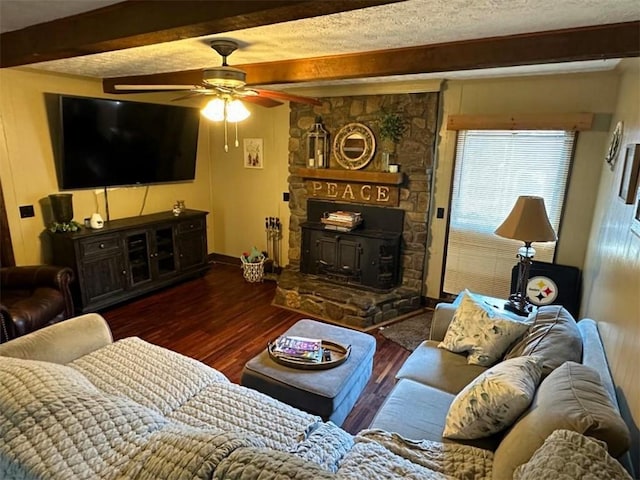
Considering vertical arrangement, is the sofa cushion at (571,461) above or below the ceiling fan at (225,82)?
below

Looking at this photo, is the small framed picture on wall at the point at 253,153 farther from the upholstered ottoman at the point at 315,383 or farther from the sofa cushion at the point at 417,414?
the sofa cushion at the point at 417,414

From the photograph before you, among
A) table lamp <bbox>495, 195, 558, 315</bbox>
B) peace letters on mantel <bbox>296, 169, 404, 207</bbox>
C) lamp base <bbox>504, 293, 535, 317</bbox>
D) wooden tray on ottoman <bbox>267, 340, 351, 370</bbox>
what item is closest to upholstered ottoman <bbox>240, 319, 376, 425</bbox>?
wooden tray on ottoman <bbox>267, 340, 351, 370</bbox>

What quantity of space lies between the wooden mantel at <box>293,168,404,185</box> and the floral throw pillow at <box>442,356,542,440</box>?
2612 mm

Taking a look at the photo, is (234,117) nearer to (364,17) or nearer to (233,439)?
(364,17)

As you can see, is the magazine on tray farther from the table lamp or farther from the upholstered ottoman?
the table lamp

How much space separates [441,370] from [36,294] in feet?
10.6

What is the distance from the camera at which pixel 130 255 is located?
416 centimetres

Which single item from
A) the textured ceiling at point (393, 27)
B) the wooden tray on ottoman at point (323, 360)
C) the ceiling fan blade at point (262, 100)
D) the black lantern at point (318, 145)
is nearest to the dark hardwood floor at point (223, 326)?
the wooden tray on ottoman at point (323, 360)

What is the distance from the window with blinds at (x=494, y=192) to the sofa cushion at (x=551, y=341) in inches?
65.4

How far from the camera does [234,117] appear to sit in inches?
106

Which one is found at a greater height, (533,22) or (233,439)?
(533,22)

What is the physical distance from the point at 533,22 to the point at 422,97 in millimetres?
2067

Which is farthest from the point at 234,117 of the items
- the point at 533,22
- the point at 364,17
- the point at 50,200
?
the point at 50,200

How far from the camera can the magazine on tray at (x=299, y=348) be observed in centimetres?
233
